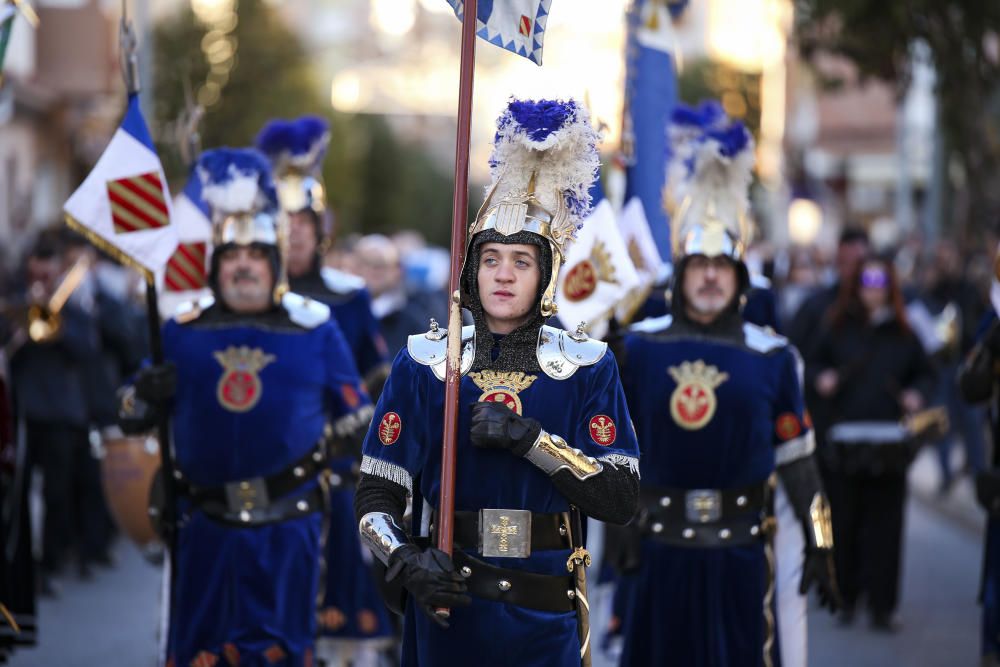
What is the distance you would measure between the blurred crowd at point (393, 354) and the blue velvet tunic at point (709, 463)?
265 cm

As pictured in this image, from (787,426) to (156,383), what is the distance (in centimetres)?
253

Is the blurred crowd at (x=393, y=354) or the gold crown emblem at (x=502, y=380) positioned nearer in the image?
the gold crown emblem at (x=502, y=380)

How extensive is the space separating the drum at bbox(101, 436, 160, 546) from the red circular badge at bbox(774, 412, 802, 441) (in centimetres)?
310

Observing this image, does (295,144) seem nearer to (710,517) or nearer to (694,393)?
(694,393)

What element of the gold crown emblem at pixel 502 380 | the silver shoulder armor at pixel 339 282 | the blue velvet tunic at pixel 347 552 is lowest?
the blue velvet tunic at pixel 347 552

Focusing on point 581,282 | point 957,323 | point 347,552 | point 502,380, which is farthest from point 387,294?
point 502,380

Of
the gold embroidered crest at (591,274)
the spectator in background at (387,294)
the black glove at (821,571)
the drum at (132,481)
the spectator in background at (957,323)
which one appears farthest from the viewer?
the spectator in background at (957,323)

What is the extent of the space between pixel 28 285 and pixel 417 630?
25.5 ft

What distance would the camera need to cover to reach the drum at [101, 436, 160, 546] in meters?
8.25

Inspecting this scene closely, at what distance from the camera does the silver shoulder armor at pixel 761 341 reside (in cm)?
686

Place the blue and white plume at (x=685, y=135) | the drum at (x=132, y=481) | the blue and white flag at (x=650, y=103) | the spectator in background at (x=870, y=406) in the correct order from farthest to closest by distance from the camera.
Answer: the spectator in background at (x=870, y=406)
the blue and white flag at (x=650, y=103)
the drum at (x=132, y=481)
the blue and white plume at (x=685, y=135)

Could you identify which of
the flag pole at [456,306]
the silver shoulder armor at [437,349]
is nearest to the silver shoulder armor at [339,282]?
the silver shoulder armor at [437,349]

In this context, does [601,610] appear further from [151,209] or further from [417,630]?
[417,630]

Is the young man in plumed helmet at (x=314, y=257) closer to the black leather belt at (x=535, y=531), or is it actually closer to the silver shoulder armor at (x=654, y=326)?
the silver shoulder armor at (x=654, y=326)
